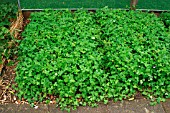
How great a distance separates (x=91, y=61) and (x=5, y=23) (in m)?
1.62

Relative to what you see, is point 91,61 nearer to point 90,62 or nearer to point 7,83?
point 90,62

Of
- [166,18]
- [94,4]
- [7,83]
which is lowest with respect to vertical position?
[7,83]

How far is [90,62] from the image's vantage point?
3.41 m

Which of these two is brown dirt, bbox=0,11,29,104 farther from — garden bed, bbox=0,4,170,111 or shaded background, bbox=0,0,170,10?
shaded background, bbox=0,0,170,10

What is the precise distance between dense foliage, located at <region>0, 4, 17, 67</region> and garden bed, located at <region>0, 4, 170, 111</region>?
0.23m

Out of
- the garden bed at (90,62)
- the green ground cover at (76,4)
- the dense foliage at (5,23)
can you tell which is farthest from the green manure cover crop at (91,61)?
the green ground cover at (76,4)

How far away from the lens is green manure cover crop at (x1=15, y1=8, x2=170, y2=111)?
3234mm

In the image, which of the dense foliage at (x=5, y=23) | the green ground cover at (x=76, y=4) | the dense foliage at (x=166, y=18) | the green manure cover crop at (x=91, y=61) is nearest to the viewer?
the green manure cover crop at (x=91, y=61)

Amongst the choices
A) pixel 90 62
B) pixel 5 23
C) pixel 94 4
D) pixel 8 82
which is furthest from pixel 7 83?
pixel 94 4

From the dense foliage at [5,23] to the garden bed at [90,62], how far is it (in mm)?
232

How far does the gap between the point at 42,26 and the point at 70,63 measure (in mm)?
1082

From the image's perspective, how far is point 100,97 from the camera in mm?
3215

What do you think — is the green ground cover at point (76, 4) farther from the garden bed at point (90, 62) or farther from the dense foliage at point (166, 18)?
the dense foliage at point (166, 18)

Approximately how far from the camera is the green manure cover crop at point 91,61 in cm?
323
